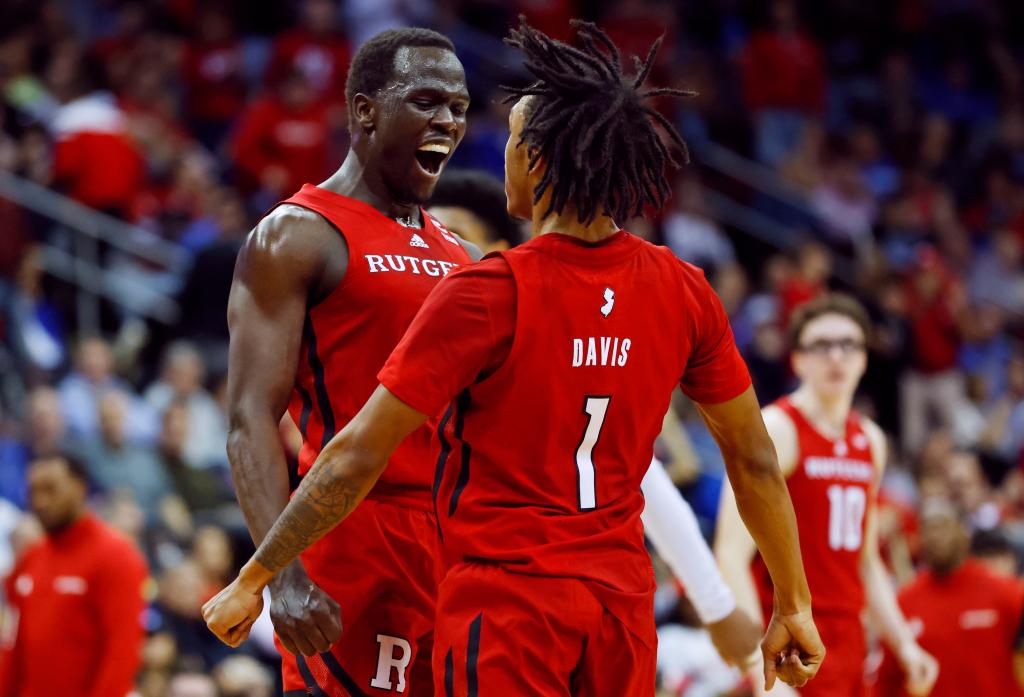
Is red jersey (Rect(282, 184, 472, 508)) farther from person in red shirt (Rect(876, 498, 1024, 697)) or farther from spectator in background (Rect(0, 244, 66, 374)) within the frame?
spectator in background (Rect(0, 244, 66, 374))

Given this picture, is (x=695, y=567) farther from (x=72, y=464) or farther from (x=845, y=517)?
(x=72, y=464)

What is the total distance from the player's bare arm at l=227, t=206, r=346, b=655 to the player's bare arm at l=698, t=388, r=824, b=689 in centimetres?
116

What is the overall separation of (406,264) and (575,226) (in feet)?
2.33

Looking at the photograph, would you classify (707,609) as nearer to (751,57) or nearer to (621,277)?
(621,277)

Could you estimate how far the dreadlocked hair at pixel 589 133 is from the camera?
157 inches

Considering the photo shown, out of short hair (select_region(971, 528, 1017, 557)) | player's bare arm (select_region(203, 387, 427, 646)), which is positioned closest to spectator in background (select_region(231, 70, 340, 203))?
short hair (select_region(971, 528, 1017, 557))

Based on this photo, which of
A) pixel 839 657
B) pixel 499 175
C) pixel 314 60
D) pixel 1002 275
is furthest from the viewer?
pixel 1002 275

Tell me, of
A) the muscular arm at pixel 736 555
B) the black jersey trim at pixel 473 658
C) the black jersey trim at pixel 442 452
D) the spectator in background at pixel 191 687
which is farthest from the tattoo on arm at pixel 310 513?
the spectator in background at pixel 191 687

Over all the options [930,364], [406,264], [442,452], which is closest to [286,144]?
[930,364]

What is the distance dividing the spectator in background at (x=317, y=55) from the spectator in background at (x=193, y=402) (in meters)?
3.58

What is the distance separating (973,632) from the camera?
8641 millimetres

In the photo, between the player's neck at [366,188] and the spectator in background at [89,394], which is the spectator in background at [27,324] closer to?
the spectator in background at [89,394]

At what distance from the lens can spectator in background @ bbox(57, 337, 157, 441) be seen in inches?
439

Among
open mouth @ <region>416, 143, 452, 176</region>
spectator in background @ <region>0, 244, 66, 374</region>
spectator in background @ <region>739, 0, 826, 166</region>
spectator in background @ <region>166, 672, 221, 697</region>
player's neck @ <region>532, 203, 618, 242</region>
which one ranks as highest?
spectator in background @ <region>739, 0, 826, 166</region>
